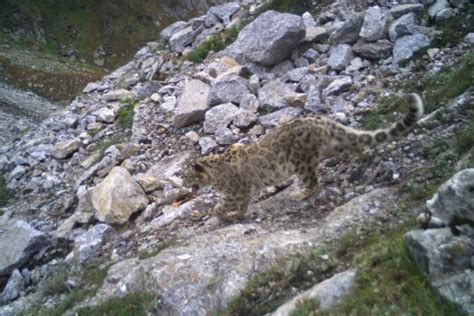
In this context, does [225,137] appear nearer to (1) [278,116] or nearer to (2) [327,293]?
(1) [278,116]

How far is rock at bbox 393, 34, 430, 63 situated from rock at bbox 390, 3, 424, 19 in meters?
1.80

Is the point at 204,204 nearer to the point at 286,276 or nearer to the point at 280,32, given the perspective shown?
the point at 286,276

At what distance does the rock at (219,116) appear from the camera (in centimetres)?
1656

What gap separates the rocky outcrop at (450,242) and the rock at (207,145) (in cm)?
922

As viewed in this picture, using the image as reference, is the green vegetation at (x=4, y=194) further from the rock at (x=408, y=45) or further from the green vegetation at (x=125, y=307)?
the rock at (x=408, y=45)

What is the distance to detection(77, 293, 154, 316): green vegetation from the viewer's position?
1013 cm

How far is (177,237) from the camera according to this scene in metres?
12.3

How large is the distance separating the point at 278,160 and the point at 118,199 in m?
4.97

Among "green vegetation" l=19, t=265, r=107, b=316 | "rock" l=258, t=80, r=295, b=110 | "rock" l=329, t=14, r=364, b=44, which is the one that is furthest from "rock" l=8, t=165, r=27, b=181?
"rock" l=329, t=14, r=364, b=44

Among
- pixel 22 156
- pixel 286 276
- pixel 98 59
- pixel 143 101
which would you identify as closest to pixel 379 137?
pixel 286 276

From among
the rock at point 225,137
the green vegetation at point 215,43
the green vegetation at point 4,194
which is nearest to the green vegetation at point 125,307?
the rock at point 225,137

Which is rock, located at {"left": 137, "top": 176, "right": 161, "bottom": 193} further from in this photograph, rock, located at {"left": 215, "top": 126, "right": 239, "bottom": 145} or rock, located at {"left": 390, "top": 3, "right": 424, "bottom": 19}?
rock, located at {"left": 390, "top": 3, "right": 424, "bottom": 19}

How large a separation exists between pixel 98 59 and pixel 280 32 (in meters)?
78.5

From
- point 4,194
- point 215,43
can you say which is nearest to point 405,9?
point 215,43
